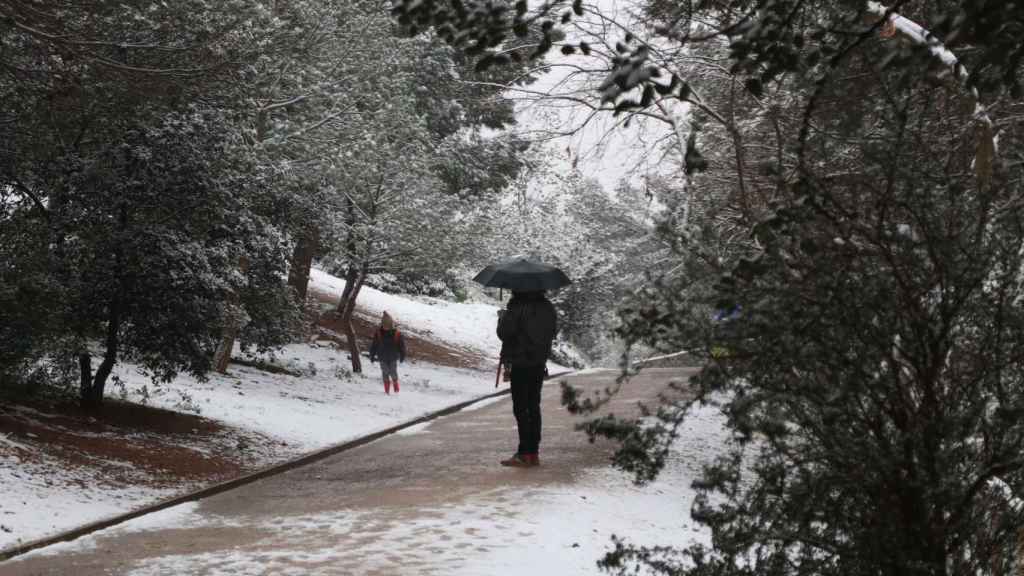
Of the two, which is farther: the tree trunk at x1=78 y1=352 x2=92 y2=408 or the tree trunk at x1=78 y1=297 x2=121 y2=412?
the tree trunk at x1=78 y1=352 x2=92 y2=408

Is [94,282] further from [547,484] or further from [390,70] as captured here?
[390,70]

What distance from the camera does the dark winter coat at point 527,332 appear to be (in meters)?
11.5

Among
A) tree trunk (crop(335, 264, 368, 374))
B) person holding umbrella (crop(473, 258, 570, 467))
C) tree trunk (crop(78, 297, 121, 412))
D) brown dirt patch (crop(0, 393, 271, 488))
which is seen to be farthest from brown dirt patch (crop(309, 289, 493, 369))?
person holding umbrella (crop(473, 258, 570, 467))

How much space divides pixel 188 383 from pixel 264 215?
127 inches

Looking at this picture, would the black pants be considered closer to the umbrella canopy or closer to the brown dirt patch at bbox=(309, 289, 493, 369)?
the umbrella canopy

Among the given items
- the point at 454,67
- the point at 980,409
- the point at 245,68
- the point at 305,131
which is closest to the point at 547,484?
the point at 980,409

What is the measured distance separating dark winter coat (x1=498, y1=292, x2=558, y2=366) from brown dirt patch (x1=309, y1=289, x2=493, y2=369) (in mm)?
20490

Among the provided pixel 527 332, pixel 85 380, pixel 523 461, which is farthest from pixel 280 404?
pixel 527 332

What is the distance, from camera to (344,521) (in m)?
8.88

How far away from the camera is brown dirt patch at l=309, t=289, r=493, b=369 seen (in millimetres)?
33219

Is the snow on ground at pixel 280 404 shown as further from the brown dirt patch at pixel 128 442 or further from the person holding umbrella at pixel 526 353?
the person holding umbrella at pixel 526 353

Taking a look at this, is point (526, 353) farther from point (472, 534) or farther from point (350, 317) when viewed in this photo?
point (350, 317)

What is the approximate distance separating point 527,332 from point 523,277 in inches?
29.7

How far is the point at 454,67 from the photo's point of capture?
35.1m
